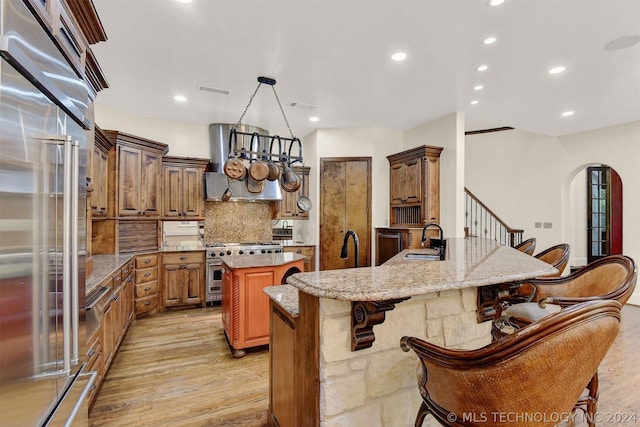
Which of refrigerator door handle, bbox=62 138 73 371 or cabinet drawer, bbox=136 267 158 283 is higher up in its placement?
refrigerator door handle, bbox=62 138 73 371

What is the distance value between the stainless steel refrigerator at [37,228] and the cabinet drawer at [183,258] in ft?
10.9

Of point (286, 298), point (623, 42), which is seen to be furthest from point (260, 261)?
point (623, 42)

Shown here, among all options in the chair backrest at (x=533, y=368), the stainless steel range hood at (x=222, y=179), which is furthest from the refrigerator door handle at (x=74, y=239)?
the stainless steel range hood at (x=222, y=179)

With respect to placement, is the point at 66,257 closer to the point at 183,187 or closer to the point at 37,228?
the point at 37,228

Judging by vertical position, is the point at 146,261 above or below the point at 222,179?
below

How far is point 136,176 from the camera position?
4.27 metres

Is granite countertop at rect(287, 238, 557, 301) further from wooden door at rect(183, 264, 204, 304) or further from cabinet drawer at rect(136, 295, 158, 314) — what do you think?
wooden door at rect(183, 264, 204, 304)

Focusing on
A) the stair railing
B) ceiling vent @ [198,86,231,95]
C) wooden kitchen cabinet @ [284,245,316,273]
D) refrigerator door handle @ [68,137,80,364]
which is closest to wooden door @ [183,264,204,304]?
wooden kitchen cabinet @ [284,245,316,273]

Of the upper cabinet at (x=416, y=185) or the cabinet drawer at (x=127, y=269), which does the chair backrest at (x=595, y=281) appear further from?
the cabinet drawer at (x=127, y=269)

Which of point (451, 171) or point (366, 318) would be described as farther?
point (451, 171)

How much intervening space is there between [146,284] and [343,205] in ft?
10.9

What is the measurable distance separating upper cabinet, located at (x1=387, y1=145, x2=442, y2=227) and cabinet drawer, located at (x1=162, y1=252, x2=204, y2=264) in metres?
3.31

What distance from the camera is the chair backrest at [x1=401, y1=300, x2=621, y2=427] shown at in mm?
887

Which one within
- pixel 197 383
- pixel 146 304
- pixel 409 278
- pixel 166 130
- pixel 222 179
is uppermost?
pixel 166 130
